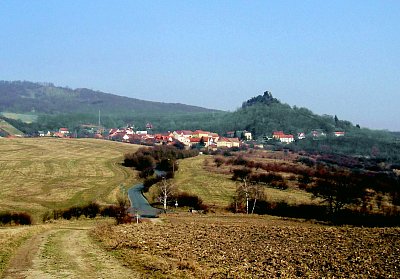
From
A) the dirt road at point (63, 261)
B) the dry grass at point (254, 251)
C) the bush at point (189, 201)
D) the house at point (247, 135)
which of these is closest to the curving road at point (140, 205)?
the bush at point (189, 201)

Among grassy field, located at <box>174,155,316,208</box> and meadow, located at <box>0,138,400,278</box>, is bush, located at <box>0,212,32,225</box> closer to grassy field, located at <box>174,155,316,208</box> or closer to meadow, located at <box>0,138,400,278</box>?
meadow, located at <box>0,138,400,278</box>

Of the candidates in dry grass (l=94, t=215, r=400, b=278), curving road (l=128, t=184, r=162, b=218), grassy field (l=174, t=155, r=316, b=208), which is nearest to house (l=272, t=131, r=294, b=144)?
grassy field (l=174, t=155, r=316, b=208)

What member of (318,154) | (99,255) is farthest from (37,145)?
(99,255)

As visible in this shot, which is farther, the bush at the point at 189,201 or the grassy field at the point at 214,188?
the grassy field at the point at 214,188

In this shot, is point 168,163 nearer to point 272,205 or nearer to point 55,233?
point 272,205

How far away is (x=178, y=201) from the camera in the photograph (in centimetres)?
6175

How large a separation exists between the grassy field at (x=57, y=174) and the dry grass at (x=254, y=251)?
26.1 metres

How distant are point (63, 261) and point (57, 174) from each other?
67608mm

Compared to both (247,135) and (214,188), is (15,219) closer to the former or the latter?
(214,188)

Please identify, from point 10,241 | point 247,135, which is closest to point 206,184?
point 10,241

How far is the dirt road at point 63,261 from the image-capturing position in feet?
65.9

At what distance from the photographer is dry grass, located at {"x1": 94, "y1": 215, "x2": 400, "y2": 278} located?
833 inches

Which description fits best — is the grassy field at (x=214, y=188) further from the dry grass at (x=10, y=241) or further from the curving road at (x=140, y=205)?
the dry grass at (x=10, y=241)

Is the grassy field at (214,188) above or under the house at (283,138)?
under
